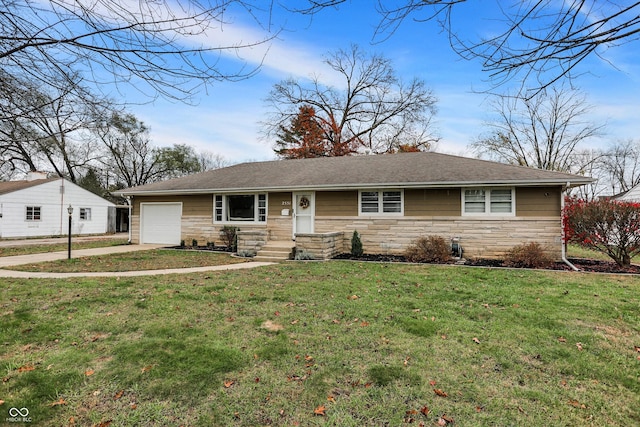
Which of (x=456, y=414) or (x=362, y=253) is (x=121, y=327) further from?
(x=362, y=253)

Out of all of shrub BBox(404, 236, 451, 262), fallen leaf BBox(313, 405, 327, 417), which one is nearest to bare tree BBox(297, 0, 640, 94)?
→ fallen leaf BBox(313, 405, 327, 417)

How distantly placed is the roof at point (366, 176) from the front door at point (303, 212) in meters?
0.58

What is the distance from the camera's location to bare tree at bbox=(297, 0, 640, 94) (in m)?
2.29

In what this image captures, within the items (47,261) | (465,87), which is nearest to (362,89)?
(47,261)

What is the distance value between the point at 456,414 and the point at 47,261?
11.6 m

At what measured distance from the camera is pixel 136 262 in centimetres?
979

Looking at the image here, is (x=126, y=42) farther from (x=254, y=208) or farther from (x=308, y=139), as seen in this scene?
(x=308, y=139)

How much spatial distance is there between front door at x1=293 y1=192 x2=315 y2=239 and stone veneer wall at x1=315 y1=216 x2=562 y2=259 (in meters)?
0.36

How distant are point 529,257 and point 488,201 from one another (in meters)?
2.12

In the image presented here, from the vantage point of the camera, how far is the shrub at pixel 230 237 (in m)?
12.9

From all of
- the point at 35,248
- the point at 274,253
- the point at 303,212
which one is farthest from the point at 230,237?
the point at 35,248

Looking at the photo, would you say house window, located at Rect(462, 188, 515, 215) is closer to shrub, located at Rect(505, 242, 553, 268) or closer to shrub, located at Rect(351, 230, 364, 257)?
shrub, located at Rect(505, 242, 553, 268)

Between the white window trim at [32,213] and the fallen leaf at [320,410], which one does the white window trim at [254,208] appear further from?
the white window trim at [32,213]

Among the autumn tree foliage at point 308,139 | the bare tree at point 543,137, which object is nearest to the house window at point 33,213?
the autumn tree foliage at point 308,139
